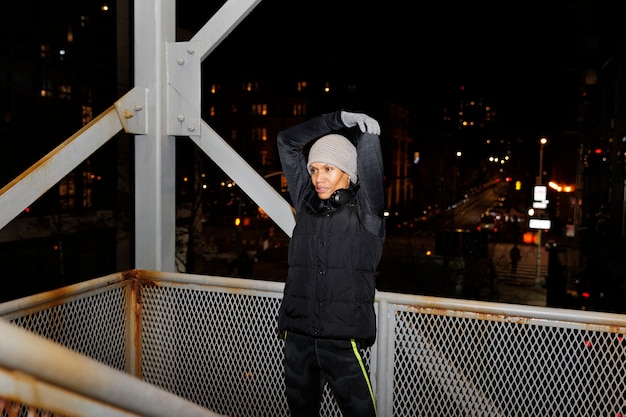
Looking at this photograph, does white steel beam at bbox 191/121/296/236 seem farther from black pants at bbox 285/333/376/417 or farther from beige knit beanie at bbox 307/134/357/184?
black pants at bbox 285/333/376/417

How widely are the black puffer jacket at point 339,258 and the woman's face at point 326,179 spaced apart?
8 cm

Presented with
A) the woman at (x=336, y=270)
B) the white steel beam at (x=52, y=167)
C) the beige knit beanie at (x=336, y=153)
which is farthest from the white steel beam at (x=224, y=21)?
the beige knit beanie at (x=336, y=153)

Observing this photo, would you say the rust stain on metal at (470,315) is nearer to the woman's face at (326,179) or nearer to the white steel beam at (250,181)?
the woman's face at (326,179)

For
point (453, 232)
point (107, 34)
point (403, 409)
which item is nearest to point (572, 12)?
point (453, 232)

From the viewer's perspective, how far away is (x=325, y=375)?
10.9 ft

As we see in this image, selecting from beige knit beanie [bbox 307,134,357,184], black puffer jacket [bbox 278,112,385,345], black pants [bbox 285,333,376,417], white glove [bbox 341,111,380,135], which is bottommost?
black pants [bbox 285,333,376,417]

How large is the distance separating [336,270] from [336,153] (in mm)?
692

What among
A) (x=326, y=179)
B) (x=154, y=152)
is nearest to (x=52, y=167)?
(x=154, y=152)

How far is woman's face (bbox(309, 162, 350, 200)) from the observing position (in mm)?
3314

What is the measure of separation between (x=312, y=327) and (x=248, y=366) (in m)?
0.95

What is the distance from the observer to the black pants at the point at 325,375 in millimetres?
3148

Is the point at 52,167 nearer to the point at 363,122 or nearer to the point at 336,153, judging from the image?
the point at 336,153

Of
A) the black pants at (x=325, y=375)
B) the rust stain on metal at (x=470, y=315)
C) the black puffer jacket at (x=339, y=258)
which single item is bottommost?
the black pants at (x=325, y=375)

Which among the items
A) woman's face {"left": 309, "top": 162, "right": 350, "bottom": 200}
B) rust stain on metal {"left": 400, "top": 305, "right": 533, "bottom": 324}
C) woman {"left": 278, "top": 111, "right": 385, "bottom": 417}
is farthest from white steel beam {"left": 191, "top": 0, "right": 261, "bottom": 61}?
rust stain on metal {"left": 400, "top": 305, "right": 533, "bottom": 324}
